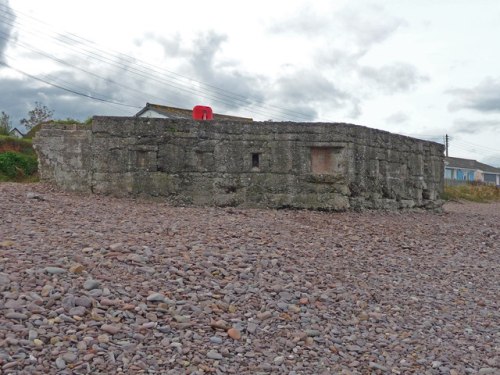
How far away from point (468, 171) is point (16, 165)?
183 feet

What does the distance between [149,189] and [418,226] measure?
19.0 feet

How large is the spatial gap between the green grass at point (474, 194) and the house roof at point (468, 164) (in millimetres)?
23937

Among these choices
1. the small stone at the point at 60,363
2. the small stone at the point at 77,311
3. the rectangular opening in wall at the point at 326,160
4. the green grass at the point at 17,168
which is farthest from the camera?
the green grass at the point at 17,168

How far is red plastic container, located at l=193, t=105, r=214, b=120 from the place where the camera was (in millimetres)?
12125

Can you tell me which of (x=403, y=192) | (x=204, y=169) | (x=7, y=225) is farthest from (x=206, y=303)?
(x=403, y=192)

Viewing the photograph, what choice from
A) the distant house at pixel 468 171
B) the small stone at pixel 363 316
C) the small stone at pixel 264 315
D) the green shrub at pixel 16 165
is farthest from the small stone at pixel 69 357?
the distant house at pixel 468 171

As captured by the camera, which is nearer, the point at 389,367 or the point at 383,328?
the point at 389,367

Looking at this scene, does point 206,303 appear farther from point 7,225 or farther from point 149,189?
point 149,189

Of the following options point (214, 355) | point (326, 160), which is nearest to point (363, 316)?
point (214, 355)

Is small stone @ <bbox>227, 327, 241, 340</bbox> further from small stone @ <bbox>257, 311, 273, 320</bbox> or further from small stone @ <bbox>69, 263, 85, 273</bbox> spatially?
small stone @ <bbox>69, 263, 85, 273</bbox>

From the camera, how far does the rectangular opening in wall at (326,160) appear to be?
38.1 feet

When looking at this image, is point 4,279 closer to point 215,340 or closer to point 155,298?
point 155,298

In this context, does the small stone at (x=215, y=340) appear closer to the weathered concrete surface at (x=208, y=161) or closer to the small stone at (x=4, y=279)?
the small stone at (x=4, y=279)

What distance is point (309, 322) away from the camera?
5.16 meters
